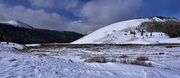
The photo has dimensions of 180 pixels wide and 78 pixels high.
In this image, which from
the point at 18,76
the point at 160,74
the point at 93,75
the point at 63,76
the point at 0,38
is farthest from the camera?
the point at 0,38

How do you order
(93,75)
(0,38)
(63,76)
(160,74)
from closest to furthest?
(63,76) < (93,75) < (160,74) < (0,38)

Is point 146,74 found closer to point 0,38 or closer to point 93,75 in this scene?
point 93,75

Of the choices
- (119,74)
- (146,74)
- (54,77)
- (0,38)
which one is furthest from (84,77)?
(0,38)

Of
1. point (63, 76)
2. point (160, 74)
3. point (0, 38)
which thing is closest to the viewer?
point (63, 76)

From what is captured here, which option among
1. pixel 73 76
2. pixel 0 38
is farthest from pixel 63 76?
pixel 0 38

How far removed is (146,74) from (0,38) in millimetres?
137172

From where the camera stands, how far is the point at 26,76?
1107 centimetres

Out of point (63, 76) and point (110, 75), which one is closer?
point (63, 76)

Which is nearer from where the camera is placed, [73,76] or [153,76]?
[73,76]

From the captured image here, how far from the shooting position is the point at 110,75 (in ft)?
42.7

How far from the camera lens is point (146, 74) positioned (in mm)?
13570

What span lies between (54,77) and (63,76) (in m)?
0.57

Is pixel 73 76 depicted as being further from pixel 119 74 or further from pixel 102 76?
pixel 119 74

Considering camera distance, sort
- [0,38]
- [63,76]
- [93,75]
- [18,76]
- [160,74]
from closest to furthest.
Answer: [18,76] → [63,76] → [93,75] → [160,74] → [0,38]
